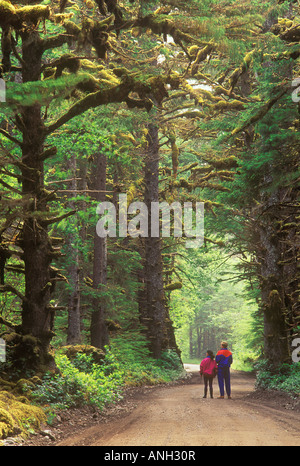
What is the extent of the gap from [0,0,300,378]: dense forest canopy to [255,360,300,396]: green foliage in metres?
0.40

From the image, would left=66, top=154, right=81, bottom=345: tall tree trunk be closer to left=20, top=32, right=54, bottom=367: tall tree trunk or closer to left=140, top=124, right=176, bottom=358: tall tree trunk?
left=140, top=124, right=176, bottom=358: tall tree trunk

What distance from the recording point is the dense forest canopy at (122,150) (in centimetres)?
987

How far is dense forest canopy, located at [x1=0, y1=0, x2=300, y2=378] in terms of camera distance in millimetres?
9867

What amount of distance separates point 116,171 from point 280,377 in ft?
42.9

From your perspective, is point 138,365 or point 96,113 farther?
point 138,365

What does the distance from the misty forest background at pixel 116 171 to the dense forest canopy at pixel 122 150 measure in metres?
0.05

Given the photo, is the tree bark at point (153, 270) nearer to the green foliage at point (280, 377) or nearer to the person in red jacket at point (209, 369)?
the green foliage at point (280, 377)

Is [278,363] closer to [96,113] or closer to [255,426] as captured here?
[255,426]

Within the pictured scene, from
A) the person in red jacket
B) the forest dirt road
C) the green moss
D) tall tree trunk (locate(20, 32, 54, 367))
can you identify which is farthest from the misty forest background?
the person in red jacket

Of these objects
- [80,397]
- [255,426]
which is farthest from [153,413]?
[255,426]

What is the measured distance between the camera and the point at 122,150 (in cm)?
1838

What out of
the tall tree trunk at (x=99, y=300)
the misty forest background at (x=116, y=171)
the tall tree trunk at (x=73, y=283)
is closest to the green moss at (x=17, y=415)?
the misty forest background at (x=116, y=171)

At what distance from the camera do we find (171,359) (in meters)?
23.0
